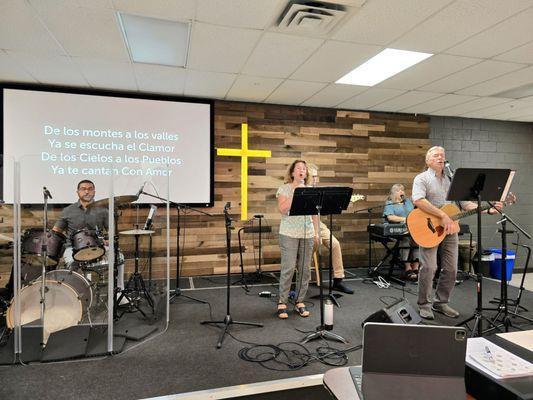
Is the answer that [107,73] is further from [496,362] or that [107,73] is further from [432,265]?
[496,362]

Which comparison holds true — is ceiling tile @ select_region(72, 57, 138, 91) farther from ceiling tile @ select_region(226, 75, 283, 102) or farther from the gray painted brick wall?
the gray painted brick wall

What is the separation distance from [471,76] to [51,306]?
4818 mm

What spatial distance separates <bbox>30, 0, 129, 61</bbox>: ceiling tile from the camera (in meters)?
2.49

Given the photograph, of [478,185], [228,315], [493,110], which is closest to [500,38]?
[478,185]

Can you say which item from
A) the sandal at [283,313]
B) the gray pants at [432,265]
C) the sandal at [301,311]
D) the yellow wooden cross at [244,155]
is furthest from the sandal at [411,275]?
the yellow wooden cross at [244,155]

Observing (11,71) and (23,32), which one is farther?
(11,71)

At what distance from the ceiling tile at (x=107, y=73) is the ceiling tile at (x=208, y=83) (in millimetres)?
647

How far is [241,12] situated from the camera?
251cm

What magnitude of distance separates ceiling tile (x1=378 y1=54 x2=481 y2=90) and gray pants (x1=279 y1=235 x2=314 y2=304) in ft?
7.17

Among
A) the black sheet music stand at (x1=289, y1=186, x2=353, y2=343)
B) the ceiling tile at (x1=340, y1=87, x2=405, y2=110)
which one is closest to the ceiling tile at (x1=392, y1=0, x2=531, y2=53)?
the ceiling tile at (x1=340, y1=87, x2=405, y2=110)

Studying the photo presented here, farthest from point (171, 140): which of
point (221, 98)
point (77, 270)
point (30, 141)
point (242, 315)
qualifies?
point (242, 315)

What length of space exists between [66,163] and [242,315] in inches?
114

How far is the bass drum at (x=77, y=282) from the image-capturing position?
2.82 metres

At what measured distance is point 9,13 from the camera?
8.28 ft
